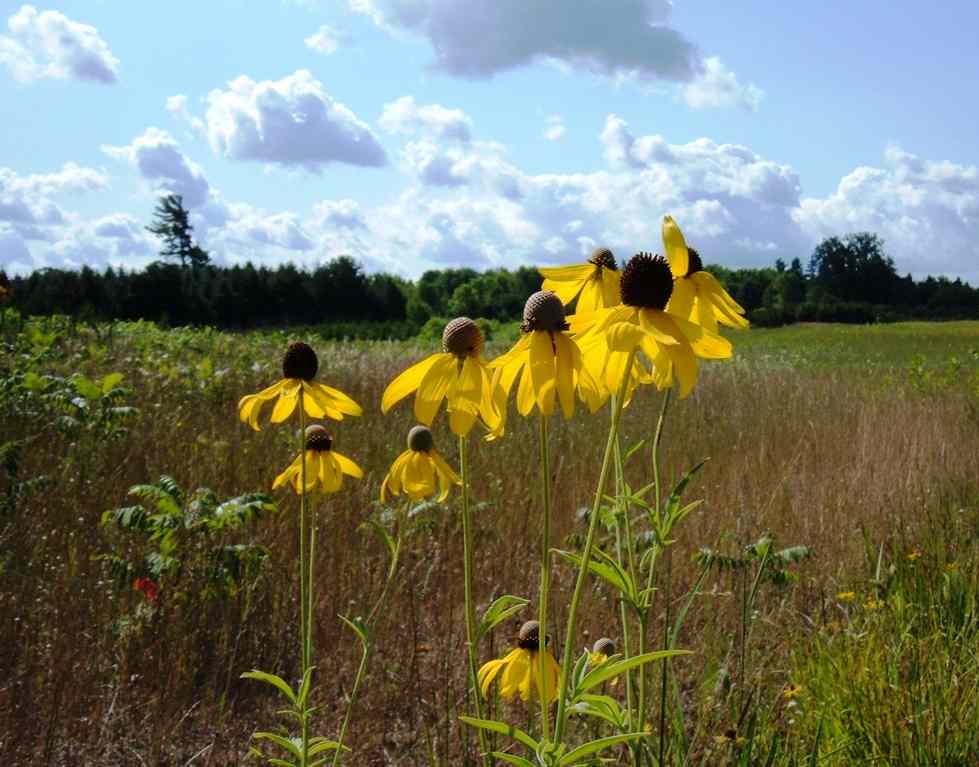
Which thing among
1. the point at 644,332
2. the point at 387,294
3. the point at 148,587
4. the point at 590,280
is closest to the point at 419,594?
the point at 148,587

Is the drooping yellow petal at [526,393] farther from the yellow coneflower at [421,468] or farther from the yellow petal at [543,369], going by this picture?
the yellow coneflower at [421,468]

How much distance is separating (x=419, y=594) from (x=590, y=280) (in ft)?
6.23

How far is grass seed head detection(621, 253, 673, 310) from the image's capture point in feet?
3.17

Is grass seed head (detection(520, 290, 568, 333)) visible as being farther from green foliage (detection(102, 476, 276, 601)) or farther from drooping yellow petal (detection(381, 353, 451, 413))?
green foliage (detection(102, 476, 276, 601))

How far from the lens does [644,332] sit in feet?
2.92

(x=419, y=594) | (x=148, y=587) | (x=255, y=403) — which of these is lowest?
(x=419, y=594)

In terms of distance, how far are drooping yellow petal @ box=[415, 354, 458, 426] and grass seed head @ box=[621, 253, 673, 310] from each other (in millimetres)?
237

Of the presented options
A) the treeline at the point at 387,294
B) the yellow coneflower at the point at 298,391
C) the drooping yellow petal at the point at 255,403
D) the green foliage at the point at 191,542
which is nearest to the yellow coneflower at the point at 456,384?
the yellow coneflower at the point at 298,391

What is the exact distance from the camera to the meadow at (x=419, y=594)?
2.16m

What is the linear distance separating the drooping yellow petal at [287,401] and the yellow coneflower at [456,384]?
1.68 ft

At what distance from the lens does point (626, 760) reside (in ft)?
7.16

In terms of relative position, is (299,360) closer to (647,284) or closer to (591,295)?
(591,295)

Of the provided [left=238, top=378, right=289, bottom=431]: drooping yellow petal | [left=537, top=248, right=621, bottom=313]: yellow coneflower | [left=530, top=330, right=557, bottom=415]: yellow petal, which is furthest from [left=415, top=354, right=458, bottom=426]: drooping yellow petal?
[left=238, top=378, right=289, bottom=431]: drooping yellow petal

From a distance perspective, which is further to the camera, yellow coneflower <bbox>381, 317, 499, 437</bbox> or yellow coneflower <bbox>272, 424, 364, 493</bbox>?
yellow coneflower <bbox>272, 424, 364, 493</bbox>
